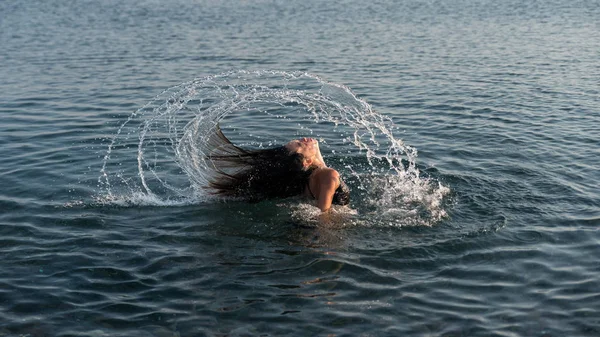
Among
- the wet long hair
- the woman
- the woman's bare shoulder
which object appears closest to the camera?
the woman's bare shoulder

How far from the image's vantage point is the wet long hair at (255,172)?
32.0 feet

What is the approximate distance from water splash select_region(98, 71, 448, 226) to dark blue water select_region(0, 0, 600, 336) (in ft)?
0.19

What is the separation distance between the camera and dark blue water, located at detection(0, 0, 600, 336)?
24.3ft

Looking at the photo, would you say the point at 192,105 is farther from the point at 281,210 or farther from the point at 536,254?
the point at 536,254

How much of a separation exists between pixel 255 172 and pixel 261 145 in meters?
3.68

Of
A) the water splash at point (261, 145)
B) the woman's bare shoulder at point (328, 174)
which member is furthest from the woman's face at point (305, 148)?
the water splash at point (261, 145)

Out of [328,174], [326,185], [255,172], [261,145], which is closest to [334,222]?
[326,185]

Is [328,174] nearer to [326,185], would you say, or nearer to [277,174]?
[326,185]

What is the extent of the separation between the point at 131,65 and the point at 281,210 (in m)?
13.2

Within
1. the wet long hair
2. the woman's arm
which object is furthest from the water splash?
the woman's arm

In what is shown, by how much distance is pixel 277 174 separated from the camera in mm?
9852

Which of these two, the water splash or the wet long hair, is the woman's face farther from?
the water splash

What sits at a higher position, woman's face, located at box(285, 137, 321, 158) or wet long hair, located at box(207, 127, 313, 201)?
woman's face, located at box(285, 137, 321, 158)

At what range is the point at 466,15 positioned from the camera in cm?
3256
